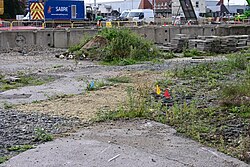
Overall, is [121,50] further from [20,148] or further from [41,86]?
[20,148]

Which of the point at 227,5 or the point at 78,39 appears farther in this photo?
the point at 227,5

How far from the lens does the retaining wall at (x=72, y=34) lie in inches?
1153

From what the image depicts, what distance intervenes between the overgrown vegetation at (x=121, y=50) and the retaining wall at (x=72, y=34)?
5933 millimetres

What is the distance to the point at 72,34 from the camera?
31.2 metres

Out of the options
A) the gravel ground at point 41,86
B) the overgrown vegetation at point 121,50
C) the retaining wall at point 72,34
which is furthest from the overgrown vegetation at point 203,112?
the retaining wall at point 72,34

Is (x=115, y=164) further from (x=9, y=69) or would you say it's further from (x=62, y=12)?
(x=62, y=12)

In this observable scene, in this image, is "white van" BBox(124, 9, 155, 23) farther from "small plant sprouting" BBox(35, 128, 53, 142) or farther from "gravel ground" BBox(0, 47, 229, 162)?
"small plant sprouting" BBox(35, 128, 53, 142)

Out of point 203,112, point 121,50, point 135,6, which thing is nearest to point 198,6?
point 135,6

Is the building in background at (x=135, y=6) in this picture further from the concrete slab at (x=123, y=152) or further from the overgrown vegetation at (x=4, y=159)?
the overgrown vegetation at (x=4, y=159)

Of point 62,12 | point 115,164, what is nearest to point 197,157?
point 115,164

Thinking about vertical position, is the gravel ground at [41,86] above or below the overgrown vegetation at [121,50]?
below

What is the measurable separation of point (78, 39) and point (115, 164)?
2508 cm

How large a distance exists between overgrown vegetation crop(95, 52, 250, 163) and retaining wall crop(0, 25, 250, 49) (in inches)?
661

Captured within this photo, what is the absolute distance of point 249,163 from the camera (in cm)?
670
